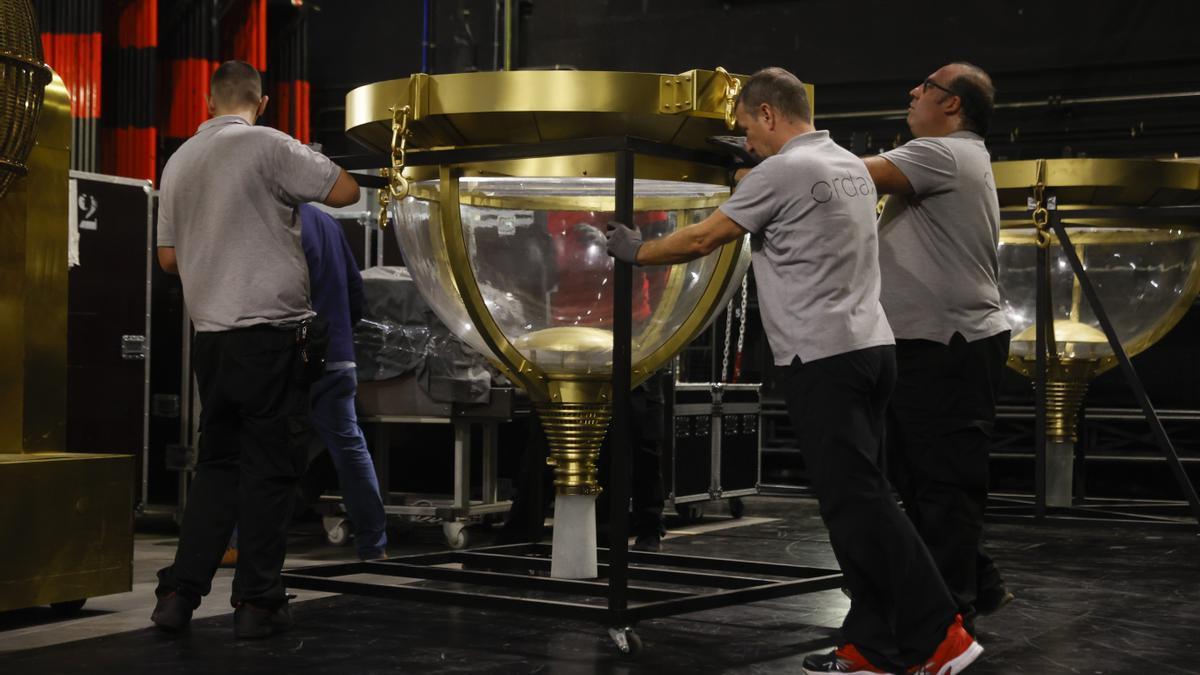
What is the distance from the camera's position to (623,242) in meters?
3.16

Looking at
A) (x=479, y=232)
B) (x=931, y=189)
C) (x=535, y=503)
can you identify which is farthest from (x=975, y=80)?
(x=535, y=503)

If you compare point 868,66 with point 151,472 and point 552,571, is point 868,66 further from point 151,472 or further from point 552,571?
point 552,571

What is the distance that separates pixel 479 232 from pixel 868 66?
20.6 feet

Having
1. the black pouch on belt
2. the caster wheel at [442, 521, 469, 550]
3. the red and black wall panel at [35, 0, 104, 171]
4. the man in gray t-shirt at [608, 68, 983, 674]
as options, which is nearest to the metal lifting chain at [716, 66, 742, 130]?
the man in gray t-shirt at [608, 68, 983, 674]

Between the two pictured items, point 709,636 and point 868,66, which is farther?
point 868,66

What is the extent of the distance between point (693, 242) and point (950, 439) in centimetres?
85

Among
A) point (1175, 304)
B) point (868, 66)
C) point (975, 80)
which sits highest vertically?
point (868, 66)

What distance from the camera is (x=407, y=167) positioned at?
11.9ft

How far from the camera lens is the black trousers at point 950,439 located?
11.2 feet

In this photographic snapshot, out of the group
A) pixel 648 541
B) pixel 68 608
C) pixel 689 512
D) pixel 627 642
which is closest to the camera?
pixel 627 642

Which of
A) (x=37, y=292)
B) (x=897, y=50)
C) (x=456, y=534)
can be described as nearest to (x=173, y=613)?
(x=37, y=292)

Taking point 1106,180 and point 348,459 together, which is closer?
point 348,459

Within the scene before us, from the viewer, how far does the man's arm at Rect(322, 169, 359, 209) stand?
3477 millimetres

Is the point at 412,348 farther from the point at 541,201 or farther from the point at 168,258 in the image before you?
the point at 541,201
